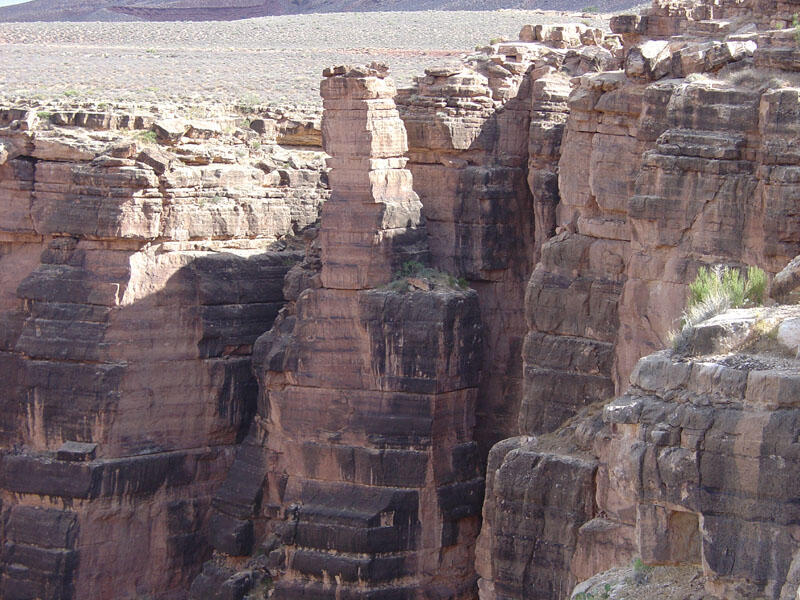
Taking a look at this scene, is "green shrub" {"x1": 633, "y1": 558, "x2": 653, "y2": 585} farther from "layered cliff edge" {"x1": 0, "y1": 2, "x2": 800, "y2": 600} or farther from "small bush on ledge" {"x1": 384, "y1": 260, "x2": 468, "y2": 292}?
"small bush on ledge" {"x1": 384, "y1": 260, "x2": 468, "y2": 292}

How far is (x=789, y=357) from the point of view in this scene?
18.7m

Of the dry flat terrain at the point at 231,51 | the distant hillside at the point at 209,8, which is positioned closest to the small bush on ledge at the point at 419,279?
the dry flat terrain at the point at 231,51

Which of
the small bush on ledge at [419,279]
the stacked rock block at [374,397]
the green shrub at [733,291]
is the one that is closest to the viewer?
the green shrub at [733,291]

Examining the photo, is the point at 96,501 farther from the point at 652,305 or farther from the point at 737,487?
the point at 737,487

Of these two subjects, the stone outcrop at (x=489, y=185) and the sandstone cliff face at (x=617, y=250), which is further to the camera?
the stone outcrop at (x=489, y=185)

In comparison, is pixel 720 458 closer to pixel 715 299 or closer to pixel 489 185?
pixel 715 299

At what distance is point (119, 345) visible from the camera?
37.7 metres

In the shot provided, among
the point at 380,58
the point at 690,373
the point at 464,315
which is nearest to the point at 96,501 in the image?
the point at 464,315

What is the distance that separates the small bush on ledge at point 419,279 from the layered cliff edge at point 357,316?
0.21 ft

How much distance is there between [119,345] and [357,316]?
499 centimetres

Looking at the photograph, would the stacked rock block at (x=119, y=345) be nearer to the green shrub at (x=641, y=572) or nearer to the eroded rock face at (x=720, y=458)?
the eroded rock face at (x=720, y=458)

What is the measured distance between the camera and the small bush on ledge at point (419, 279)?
36.1 m

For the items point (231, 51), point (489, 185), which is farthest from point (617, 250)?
point (231, 51)

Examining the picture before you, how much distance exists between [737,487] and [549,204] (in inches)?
724
